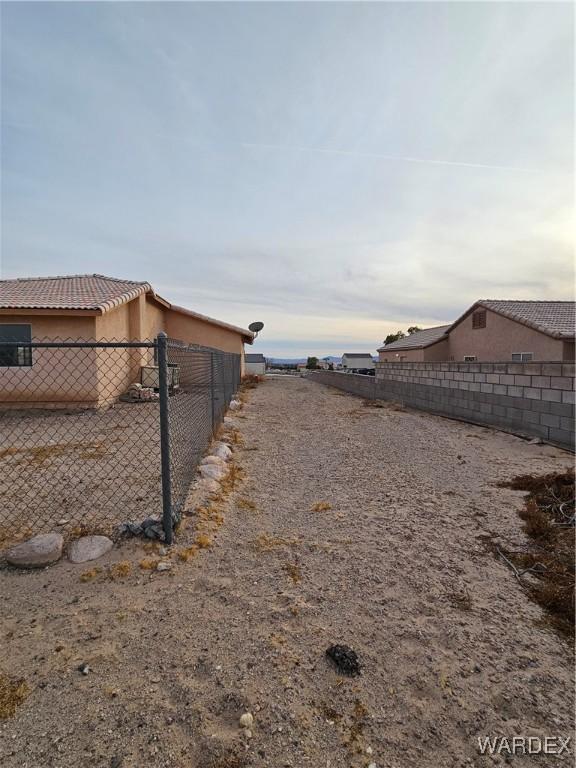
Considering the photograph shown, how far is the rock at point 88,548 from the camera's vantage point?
2.78 metres

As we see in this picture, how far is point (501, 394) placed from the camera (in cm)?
786

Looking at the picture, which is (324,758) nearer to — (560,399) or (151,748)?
(151,748)

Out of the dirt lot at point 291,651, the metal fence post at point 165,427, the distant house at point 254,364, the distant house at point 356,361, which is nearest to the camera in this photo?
the dirt lot at point 291,651

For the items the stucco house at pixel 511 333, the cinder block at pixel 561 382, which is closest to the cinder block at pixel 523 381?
the cinder block at pixel 561 382

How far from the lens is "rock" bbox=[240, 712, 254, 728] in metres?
1.59

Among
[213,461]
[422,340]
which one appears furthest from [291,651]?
[422,340]

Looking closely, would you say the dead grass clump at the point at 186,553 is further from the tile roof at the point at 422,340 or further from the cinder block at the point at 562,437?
the tile roof at the point at 422,340

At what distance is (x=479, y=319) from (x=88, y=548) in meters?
20.4

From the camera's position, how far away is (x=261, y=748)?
151 centimetres

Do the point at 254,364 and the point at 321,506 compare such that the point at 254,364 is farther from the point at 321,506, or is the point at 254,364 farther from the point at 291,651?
the point at 291,651

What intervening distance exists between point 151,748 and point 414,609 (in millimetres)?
1595

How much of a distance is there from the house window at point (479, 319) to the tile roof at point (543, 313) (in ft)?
1.46

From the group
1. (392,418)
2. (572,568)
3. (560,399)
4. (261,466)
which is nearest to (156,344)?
(261,466)

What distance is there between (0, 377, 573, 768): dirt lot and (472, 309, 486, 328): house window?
1752 cm
